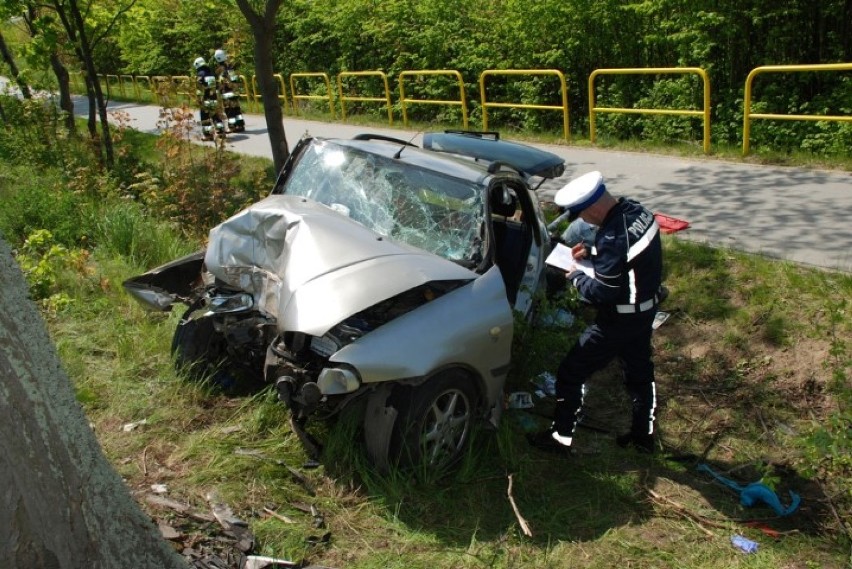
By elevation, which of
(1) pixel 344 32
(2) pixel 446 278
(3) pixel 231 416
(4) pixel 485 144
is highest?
(1) pixel 344 32

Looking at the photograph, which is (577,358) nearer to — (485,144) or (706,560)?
(706,560)

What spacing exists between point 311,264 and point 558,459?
1.90m

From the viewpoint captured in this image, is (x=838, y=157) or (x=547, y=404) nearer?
(x=547, y=404)

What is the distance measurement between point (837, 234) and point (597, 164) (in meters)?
4.29

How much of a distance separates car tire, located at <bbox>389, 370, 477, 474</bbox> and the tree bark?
175 centimetres

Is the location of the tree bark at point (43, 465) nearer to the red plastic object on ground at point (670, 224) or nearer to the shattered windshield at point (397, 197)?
the shattered windshield at point (397, 197)

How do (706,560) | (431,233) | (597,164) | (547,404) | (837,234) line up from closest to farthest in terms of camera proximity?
(706,560), (431,233), (547,404), (837,234), (597,164)

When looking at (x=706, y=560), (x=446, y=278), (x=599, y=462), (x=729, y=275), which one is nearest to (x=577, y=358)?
(x=599, y=462)

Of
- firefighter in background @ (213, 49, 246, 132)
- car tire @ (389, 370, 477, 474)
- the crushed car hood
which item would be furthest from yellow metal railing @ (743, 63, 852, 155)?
firefighter in background @ (213, 49, 246, 132)

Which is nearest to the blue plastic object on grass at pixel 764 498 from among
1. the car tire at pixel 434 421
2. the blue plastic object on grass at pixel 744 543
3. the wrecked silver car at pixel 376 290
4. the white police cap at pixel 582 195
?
the blue plastic object on grass at pixel 744 543

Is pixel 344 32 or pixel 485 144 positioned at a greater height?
pixel 344 32

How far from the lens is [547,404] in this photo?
5.36 metres

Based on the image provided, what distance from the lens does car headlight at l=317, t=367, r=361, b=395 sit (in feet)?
12.4

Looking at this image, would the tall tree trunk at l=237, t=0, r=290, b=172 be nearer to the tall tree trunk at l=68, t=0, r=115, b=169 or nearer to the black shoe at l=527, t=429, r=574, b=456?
the tall tree trunk at l=68, t=0, r=115, b=169
